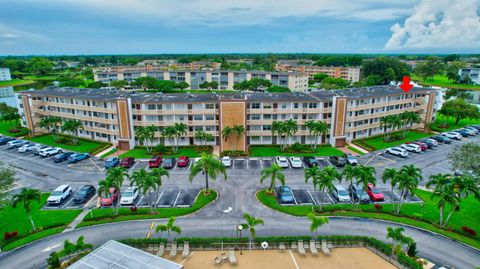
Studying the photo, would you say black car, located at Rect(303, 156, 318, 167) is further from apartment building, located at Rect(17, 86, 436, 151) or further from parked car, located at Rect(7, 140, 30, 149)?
parked car, located at Rect(7, 140, 30, 149)

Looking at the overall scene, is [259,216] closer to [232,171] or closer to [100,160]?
[232,171]

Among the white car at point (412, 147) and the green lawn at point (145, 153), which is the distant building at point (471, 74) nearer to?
the white car at point (412, 147)

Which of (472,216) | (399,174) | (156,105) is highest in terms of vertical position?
(156,105)

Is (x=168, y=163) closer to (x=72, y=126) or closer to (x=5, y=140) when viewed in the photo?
(x=72, y=126)

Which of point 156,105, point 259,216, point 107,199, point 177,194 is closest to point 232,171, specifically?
point 177,194

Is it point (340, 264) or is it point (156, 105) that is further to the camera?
point (156, 105)

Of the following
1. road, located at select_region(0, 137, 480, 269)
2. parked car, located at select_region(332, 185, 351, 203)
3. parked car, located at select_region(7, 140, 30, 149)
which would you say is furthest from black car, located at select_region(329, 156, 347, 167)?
parked car, located at select_region(7, 140, 30, 149)
